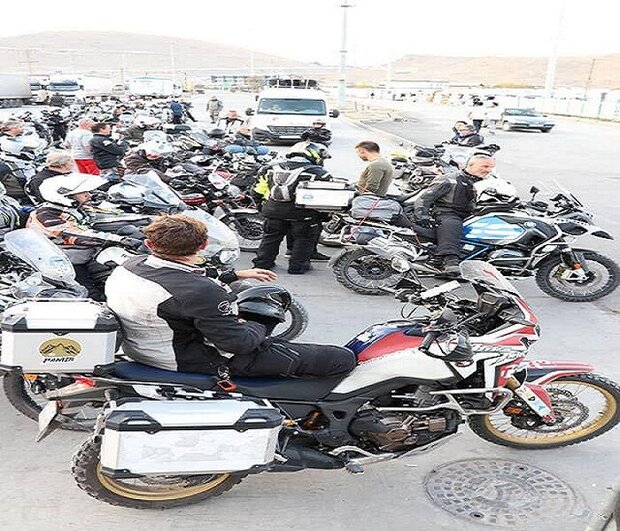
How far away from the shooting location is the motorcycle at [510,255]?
21.3ft

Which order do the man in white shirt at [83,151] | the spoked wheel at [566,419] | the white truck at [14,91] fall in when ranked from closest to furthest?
the spoked wheel at [566,419] → the man in white shirt at [83,151] → the white truck at [14,91]

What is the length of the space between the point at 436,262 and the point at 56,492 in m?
4.38

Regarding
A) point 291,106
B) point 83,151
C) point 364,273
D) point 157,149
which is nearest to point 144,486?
point 364,273

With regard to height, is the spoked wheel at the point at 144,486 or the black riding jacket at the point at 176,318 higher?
the black riding jacket at the point at 176,318

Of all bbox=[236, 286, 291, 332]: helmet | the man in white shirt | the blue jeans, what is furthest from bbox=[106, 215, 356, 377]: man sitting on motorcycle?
the blue jeans

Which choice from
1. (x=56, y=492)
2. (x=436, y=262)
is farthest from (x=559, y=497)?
(x=436, y=262)

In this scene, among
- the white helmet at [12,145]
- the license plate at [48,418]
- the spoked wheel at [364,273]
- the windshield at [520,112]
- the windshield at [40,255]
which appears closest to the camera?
A: the license plate at [48,418]

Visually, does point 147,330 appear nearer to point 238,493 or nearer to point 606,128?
point 238,493

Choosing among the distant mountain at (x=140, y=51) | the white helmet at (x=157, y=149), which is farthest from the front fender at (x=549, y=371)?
the distant mountain at (x=140, y=51)

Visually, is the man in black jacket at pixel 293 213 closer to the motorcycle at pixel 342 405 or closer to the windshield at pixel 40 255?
the windshield at pixel 40 255

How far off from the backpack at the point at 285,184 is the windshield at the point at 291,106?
47.9ft

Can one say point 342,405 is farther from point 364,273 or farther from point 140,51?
point 140,51

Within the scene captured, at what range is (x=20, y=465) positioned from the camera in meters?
3.74

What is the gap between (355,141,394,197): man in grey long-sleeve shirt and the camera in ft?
25.1
